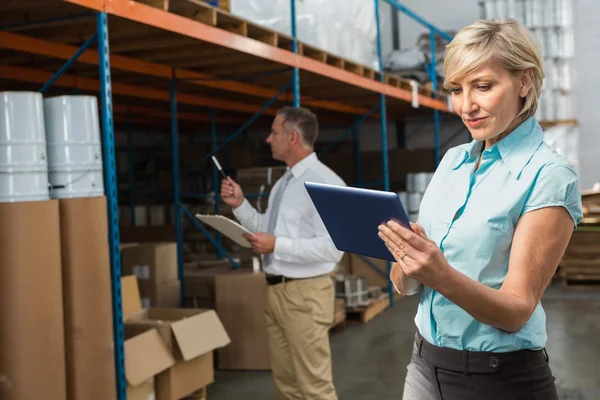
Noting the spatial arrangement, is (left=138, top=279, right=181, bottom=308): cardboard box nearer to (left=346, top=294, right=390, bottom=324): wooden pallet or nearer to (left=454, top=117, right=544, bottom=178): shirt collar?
(left=346, top=294, right=390, bottom=324): wooden pallet

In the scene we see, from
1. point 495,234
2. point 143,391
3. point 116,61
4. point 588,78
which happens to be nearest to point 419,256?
point 495,234

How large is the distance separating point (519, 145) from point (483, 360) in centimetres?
55

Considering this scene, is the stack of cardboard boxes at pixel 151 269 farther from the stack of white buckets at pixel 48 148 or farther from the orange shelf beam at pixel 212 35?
the stack of white buckets at pixel 48 148

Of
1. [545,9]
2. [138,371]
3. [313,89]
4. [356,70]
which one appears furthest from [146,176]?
[138,371]

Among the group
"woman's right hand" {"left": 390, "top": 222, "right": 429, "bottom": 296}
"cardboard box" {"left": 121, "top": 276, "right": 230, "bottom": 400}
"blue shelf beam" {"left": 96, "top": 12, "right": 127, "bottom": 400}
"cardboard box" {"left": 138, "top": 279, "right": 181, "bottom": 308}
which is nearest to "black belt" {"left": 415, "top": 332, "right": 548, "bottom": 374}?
"woman's right hand" {"left": 390, "top": 222, "right": 429, "bottom": 296}

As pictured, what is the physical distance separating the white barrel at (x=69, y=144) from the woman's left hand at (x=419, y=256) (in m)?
2.42

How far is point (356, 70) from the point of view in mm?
7598

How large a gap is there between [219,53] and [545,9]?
30.5 feet

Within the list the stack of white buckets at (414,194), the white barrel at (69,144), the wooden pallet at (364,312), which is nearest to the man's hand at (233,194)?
the white barrel at (69,144)

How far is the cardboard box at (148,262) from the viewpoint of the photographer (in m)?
6.26

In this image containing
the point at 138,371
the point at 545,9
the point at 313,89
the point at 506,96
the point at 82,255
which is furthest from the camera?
the point at 545,9

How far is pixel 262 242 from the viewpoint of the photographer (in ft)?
13.5

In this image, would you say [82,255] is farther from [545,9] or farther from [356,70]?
[545,9]

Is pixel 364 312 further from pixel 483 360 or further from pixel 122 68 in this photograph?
pixel 483 360
